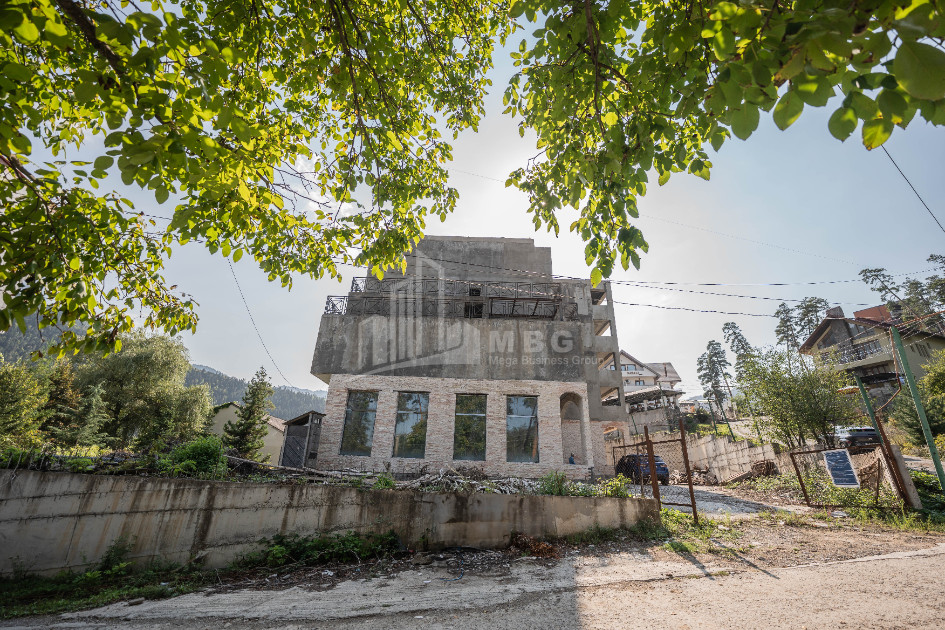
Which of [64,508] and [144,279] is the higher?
[144,279]

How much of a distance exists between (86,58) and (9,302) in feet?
8.40

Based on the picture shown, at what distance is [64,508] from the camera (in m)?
7.50

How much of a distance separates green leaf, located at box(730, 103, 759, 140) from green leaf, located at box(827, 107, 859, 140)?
0.31m

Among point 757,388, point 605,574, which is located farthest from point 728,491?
point 605,574

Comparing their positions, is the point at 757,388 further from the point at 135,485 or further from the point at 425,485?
the point at 135,485

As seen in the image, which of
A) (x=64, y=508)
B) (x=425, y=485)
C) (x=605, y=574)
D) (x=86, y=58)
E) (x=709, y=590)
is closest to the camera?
(x=86, y=58)

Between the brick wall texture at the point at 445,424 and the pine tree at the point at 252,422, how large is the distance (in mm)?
6114

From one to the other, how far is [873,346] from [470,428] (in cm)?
4097

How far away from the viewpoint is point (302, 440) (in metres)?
16.0

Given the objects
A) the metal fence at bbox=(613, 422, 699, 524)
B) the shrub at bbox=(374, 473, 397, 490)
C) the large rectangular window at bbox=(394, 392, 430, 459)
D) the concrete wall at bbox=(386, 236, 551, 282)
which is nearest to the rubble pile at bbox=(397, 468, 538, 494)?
the shrub at bbox=(374, 473, 397, 490)

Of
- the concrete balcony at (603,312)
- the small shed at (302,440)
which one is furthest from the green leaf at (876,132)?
the concrete balcony at (603,312)

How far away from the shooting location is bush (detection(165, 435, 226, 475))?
8562 mm

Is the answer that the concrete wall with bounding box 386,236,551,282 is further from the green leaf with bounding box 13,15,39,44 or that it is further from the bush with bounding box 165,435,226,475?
the green leaf with bounding box 13,15,39,44

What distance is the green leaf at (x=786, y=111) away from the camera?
186cm
